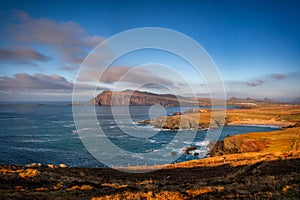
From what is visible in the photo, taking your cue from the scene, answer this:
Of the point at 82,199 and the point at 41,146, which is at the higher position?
the point at 82,199

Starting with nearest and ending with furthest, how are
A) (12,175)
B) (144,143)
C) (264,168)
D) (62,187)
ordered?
(62,187), (12,175), (264,168), (144,143)

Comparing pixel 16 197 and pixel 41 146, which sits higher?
pixel 16 197

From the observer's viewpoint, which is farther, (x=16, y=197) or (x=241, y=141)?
(x=241, y=141)

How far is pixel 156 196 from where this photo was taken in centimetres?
1224

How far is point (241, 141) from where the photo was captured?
191ft

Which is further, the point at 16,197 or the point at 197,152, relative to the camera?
the point at 197,152

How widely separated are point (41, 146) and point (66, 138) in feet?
38.6

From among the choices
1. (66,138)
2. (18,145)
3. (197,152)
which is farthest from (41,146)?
(197,152)

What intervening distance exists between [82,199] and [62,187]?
4158 mm

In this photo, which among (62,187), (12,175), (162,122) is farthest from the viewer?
(162,122)

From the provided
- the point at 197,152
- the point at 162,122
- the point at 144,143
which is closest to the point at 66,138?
the point at 144,143

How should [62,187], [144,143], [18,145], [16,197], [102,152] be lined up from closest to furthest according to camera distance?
1. [16,197]
2. [62,187]
3. [102,152]
4. [18,145]
5. [144,143]

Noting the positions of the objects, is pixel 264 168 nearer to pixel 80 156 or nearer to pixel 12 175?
pixel 12 175

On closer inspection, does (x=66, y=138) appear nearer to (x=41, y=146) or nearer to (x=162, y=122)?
(x=41, y=146)
